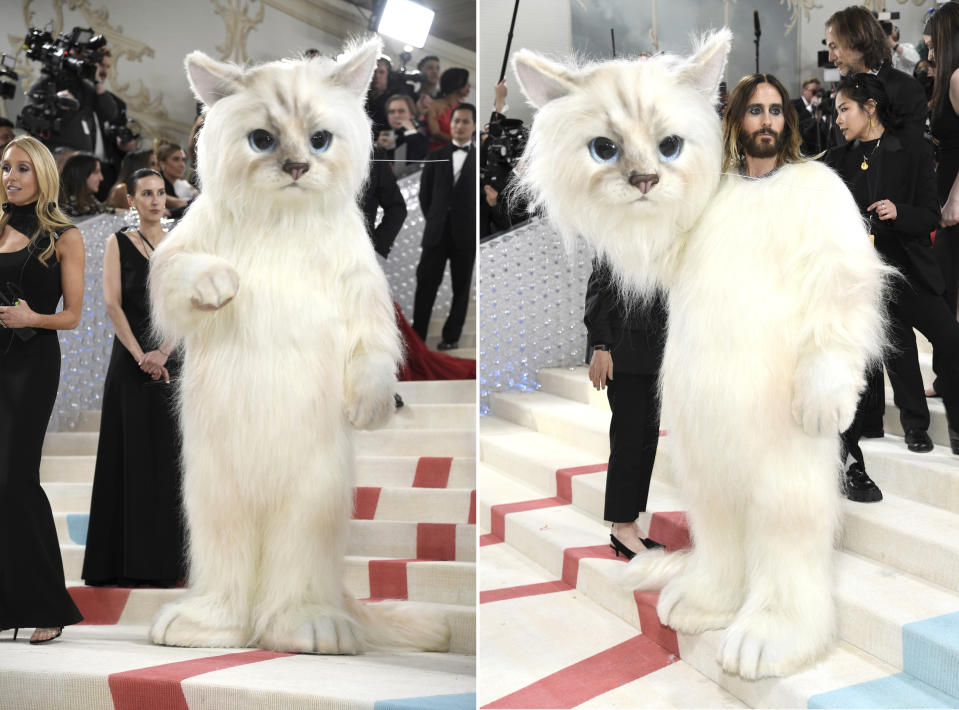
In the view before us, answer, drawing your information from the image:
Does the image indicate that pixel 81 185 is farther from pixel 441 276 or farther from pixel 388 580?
pixel 388 580

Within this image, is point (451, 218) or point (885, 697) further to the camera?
point (451, 218)

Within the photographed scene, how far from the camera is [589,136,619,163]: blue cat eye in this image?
1417 millimetres

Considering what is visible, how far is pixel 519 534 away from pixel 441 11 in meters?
1.04

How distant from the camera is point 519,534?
1689 millimetres

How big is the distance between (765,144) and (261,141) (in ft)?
2.86

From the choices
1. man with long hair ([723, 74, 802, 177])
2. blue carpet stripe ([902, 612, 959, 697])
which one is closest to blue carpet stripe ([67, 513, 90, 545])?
man with long hair ([723, 74, 802, 177])

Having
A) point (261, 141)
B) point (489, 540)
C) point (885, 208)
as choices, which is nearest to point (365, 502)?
point (489, 540)

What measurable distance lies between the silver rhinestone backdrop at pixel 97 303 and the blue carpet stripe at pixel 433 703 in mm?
705

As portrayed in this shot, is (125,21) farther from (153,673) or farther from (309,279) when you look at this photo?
(153,673)

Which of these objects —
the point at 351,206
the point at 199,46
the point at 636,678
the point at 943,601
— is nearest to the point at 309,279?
the point at 351,206

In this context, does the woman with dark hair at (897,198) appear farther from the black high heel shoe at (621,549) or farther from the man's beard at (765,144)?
the black high heel shoe at (621,549)

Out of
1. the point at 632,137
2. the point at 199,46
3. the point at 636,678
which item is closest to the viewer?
the point at 632,137

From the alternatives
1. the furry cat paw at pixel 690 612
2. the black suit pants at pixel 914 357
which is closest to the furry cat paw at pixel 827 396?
the black suit pants at pixel 914 357

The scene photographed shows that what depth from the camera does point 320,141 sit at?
5.12ft
